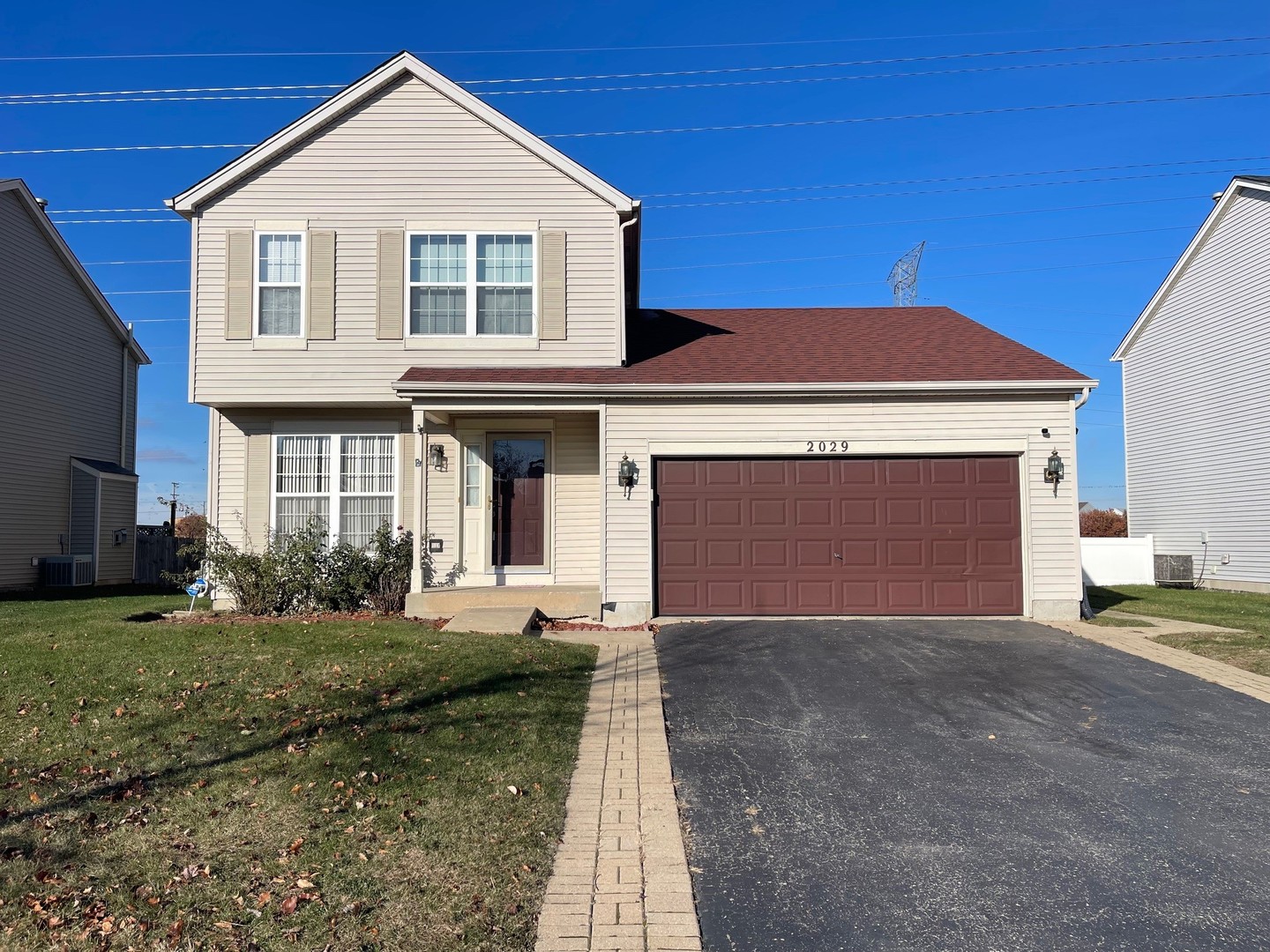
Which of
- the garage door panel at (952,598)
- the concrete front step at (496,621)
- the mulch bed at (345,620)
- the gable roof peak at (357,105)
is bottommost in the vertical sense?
the mulch bed at (345,620)

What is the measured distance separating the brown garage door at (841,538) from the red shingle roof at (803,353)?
1.29 meters

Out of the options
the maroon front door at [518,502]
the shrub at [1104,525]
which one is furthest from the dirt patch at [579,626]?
the shrub at [1104,525]

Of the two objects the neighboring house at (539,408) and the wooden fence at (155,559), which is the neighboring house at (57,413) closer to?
the wooden fence at (155,559)

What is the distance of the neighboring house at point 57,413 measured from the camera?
55.5 ft

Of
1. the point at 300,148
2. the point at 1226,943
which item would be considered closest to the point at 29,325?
the point at 300,148

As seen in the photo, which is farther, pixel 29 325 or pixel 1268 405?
pixel 29 325

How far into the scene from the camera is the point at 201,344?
12578 millimetres

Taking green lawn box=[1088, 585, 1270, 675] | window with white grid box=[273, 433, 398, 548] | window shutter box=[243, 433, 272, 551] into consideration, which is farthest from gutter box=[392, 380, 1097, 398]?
green lawn box=[1088, 585, 1270, 675]

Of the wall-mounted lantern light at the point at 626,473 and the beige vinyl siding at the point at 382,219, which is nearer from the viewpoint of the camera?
the wall-mounted lantern light at the point at 626,473

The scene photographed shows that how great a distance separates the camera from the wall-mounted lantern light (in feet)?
37.1

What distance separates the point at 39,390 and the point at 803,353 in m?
16.4

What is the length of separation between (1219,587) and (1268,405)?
4.17m

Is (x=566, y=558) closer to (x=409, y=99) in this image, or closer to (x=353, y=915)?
(x=409, y=99)

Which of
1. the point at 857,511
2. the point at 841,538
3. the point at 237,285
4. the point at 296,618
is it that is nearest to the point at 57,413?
the point at 237,285
